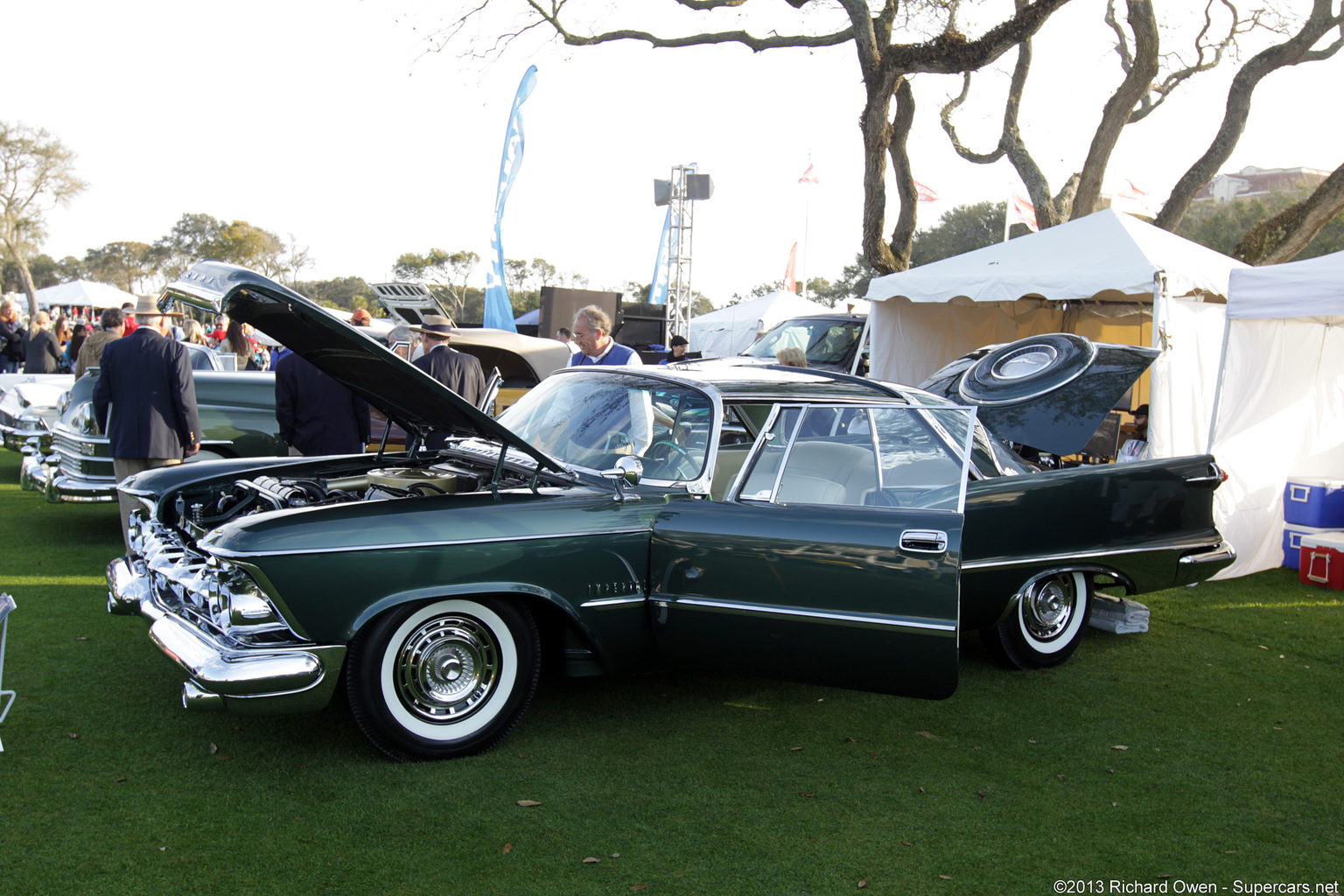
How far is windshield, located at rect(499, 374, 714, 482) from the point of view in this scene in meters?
4.09

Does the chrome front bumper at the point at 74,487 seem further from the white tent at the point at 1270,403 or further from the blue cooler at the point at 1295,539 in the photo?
the blue cooler at the point at 1295,539

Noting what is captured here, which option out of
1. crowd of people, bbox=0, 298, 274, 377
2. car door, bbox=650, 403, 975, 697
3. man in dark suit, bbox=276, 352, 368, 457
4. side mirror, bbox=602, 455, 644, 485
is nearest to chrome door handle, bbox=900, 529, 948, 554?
car door, bbox=650, 403, 975, 697

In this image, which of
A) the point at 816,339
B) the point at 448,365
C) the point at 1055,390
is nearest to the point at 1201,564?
the point at 1055,390

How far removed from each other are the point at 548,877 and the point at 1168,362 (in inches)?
255

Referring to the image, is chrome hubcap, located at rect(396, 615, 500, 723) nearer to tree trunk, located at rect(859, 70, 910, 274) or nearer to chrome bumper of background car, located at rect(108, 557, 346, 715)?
chrome bumper of background car, located at rect(108, 557, 346, 715)

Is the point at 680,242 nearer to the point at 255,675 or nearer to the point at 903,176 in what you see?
the point at 903,176

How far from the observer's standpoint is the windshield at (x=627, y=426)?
4.09 meters

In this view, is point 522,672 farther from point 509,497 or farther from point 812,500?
point 812,500

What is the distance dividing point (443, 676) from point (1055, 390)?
4.36 meters

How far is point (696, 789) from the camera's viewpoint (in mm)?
3479

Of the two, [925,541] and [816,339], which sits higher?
[816,339]

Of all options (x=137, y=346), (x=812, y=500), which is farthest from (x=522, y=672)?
(x=137, y=346)

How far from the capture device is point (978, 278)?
30.5 ft

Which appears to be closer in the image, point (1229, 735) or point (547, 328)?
point (1229, 735)
